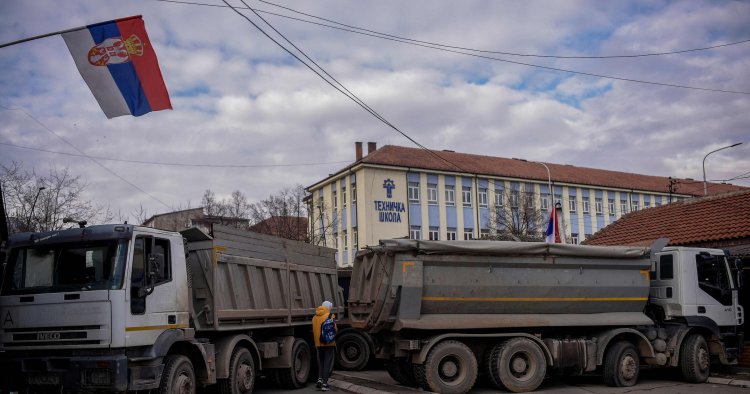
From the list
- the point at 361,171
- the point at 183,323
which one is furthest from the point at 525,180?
the point at 183,323

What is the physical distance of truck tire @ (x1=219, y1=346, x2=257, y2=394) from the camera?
34.9 ft

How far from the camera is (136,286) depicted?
865cm

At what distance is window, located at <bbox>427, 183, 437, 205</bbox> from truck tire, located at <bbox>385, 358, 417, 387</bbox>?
3626 centimetres

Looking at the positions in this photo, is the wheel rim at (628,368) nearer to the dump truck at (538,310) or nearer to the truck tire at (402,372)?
the dump truck at (538,310)

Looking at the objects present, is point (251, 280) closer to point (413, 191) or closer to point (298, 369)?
point (298, 369)

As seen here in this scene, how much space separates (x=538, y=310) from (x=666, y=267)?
11.3 feet

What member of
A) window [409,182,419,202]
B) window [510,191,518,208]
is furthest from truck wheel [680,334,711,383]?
window [409,182,419,202]

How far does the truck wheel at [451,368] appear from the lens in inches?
441

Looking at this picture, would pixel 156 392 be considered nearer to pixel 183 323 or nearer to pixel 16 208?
pixel 183 323

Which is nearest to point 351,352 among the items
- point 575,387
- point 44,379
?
point 575,387

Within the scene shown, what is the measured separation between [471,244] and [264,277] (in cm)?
384

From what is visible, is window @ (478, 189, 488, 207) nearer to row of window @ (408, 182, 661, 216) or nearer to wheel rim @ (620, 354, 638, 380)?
row of window @ (408, 182, 661, 216)

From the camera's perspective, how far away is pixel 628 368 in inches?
499

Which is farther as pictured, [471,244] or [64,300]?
[471,244]
